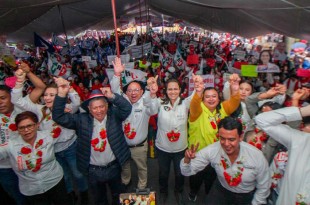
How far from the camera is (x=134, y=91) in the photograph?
331 centimetres

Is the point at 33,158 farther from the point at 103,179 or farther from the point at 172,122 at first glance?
the point at 172,122

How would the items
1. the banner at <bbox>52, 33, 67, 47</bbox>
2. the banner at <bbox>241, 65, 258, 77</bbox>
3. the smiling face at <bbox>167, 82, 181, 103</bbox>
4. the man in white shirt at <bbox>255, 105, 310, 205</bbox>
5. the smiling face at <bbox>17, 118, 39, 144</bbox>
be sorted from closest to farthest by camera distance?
the man in white shirt at <bbox>255, 105, 310, 205</bbox> < the smiling face at <bbox>17, 118, 39, 144</bbox> < the smiling face at <bbox>167, 82, 181, 103</bbox> < the banner at <bbox>241, 65, 258, 77</bbox> < the banner at <bbox>52, 33, 67, 47</bbox>

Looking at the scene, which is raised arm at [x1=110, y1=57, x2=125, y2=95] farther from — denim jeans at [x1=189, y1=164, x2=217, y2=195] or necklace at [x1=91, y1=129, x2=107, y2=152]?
denim jeans at [x1=189, y1=164, x2=217, y2=195]

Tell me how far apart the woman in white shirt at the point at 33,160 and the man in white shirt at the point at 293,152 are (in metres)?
2.21

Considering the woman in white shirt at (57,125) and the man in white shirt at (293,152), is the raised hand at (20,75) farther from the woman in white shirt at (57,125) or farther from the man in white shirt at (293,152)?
the man in white shirt at (293,152)

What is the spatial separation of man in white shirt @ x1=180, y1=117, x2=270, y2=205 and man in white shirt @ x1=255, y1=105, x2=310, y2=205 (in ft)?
0.86

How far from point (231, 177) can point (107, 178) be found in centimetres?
144

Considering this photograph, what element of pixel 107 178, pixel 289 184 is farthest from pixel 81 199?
pixel 289 184

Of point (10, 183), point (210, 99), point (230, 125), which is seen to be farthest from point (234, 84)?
point (10, 183)

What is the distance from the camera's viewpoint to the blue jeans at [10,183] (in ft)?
9.59

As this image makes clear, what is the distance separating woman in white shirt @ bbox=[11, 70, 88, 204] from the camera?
290 cm

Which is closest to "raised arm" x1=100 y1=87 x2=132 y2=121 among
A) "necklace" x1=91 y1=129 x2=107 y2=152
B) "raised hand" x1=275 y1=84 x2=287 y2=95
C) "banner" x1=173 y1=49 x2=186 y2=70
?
"necklace" x1=91 y1=129 x2=107 y2=152

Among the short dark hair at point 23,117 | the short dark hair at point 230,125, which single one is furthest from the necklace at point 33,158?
the short dark hair at point 230,125

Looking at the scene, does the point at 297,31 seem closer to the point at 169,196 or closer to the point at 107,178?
the point at 169,196
